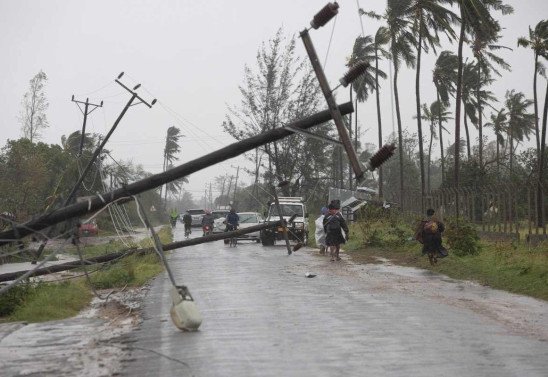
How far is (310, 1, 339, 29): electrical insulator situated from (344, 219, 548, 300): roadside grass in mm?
8301

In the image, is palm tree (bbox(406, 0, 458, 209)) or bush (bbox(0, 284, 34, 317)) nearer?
bush (bbox(0, 284, 34, 317))

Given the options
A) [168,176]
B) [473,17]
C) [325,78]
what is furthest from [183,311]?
[473,17]

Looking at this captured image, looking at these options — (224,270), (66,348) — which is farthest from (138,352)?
(224,270)

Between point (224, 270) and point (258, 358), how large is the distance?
527 inches

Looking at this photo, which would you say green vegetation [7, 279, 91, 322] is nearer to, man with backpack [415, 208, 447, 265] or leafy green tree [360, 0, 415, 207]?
man with backpack [415, 208, 447, 265]

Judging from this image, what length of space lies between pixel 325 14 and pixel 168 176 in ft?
8.92

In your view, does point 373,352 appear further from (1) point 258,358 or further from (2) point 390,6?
(2) point 390,6

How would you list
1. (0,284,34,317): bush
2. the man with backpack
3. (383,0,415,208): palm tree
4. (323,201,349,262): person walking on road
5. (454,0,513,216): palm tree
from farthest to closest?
(383,0,415,208): palm tree, (454,0,513,216): palm tree, (323,201,349,262): person walking on road, the man with backpack, (0,284,34,317): bush

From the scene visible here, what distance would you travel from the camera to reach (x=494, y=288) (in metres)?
16.5

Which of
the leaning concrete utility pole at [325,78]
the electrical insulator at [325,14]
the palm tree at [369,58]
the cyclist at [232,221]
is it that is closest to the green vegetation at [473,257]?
the cyclist at [232,221]

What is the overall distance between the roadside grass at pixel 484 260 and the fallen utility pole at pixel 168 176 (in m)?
7.72

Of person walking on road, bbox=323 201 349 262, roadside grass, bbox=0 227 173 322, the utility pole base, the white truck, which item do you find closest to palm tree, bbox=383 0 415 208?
the white truck

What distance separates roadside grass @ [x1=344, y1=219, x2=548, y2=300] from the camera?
16500mm

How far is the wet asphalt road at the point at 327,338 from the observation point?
7891 mm
